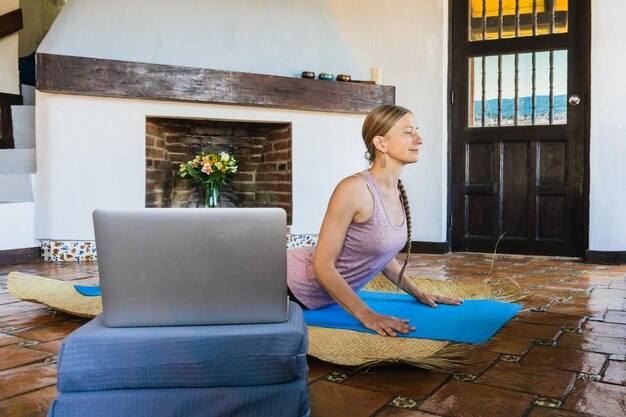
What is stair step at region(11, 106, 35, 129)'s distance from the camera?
188 inches

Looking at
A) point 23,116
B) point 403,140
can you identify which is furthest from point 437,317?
point 23,116

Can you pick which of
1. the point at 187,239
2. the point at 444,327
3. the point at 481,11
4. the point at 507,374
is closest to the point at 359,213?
the point at 444,327

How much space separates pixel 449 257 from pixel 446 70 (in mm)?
1715

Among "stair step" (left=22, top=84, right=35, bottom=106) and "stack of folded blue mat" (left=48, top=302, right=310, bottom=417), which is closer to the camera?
"stack of folded blue mat" (left=48, top=302, right=310, bottom=417)

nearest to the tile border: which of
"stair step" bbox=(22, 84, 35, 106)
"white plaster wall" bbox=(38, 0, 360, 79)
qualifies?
"white plaster wall" bbox=(38, 0, 360, 79)

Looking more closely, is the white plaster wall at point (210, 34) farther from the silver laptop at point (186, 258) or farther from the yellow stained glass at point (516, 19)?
the silver laptop at point (186, 258)

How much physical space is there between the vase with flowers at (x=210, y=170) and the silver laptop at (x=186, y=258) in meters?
3.63

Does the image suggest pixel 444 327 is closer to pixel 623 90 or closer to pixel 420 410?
pixel 420 410

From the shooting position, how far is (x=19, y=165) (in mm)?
4449

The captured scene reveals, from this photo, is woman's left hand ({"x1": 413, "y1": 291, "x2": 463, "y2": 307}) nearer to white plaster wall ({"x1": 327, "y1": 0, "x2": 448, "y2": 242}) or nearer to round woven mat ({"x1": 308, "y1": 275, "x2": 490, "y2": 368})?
round woven mat ({"x1": 308, "y1": 275, "x2": 490, "y2": 368})

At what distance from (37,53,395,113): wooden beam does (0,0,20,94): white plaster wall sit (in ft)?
3.20

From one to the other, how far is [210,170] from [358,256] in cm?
287

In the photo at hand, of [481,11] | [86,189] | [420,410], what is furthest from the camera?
[481,11]

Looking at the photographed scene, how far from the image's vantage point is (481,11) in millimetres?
5121
